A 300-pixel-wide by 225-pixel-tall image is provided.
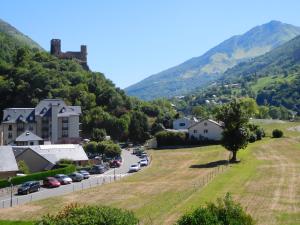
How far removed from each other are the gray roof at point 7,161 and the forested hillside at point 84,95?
63605 mm

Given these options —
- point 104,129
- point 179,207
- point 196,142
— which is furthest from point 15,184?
point 104,129

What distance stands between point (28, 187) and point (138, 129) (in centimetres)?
7474

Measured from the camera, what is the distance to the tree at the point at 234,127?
7062cm

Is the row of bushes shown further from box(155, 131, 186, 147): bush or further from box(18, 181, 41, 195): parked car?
box(155, 131, 186, 147): bush

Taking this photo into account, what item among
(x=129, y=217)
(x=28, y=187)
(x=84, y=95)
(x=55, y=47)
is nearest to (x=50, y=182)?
(x=28, y=187)

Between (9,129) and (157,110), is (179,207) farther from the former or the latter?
(157,110)

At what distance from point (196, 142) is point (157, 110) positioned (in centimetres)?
5430

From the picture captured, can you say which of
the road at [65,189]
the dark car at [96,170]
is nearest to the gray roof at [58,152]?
the dark car at [96,170]

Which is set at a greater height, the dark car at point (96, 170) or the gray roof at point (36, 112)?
the gray roof at point (36, 112)

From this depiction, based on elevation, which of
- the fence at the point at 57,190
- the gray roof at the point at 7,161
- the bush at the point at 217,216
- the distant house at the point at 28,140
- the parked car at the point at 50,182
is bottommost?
the fence at the point at 57,190

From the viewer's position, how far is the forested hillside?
129 metres

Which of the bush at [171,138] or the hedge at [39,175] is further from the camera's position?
the bush at [171,138]

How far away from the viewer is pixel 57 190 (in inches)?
2111

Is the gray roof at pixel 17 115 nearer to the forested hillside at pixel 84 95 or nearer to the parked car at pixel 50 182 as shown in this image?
the forested hillside at pixel 84 95
